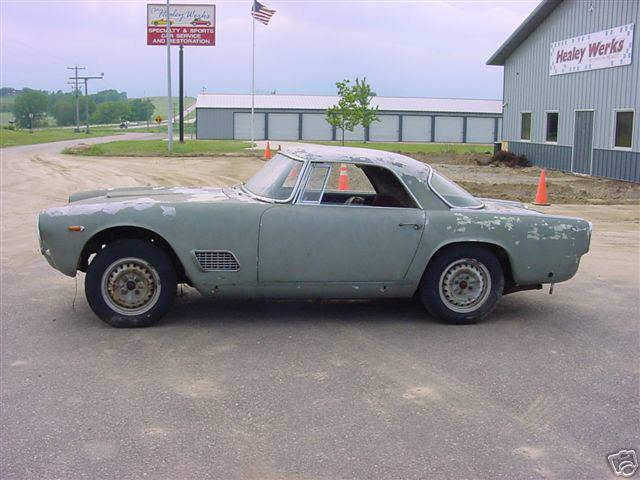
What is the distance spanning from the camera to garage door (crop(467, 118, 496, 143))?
71.6 metres

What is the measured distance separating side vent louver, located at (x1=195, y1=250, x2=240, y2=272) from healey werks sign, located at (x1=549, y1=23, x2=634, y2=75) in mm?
18434

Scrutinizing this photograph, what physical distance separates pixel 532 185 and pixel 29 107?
417 ft

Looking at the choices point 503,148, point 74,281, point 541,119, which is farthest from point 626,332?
point 503,148

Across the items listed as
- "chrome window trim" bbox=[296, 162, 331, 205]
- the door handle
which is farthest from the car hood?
the door handle

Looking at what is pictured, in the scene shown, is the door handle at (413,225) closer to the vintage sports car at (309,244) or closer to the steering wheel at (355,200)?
the vintage sports car at (309,244)

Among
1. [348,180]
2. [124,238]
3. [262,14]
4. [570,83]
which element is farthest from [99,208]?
[262,14]

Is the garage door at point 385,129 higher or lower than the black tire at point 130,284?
higher

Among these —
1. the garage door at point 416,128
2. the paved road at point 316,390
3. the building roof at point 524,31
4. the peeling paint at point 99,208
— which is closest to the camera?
the paved road at point 316,390

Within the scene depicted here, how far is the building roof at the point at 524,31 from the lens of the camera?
86.6 ft

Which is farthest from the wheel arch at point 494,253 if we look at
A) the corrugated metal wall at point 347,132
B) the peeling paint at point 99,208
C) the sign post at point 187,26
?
the corrugated metal wall at point 347,132

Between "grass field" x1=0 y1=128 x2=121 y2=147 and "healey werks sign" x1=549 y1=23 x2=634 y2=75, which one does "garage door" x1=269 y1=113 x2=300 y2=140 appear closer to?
"grass field" x1=0 y1=128 x2=121 y2=147

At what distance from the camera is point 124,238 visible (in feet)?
20.5

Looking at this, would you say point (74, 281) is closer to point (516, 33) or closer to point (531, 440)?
point (531, 440)

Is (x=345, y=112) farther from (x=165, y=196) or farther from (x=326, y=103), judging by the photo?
(x=165, y=196)
